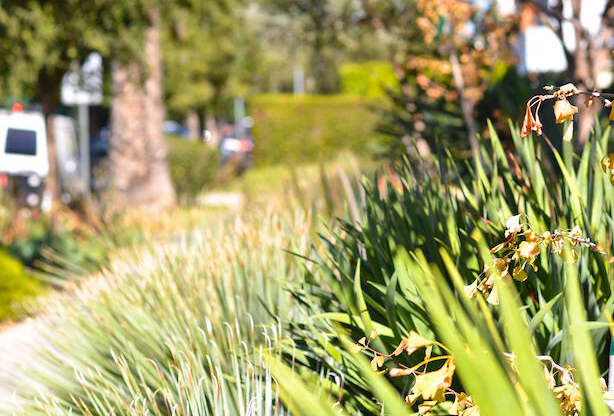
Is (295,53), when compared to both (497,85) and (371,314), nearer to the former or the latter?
(497,85)

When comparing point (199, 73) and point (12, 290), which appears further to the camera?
point (199, 73)

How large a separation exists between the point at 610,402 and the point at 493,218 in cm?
92

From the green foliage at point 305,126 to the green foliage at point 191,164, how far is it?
13.6 feet

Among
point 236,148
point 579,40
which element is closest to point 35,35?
point 579,40

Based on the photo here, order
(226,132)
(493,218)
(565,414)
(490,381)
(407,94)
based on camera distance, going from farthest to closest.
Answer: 1. (226,132)
2. (407,94)
3. (493,218)
4. (565,414)
5. (490,381)

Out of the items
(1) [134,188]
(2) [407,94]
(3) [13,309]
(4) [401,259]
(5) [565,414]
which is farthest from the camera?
(1) [134,188]

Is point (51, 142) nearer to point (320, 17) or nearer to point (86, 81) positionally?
point (86, 81)

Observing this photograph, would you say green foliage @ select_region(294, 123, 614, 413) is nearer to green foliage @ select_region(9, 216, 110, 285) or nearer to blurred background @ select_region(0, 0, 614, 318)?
blurred background @ select_region(0, 0, 614, 318)

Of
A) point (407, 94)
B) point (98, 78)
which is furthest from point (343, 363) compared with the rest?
point (98, 78)

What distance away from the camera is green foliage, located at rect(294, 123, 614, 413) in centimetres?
236

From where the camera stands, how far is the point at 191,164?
720 inches

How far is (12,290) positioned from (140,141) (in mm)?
7397

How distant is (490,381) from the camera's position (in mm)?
1343

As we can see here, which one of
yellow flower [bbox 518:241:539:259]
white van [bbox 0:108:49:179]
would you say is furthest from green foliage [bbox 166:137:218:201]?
yellow flower [bbox 518:241:539:259]
